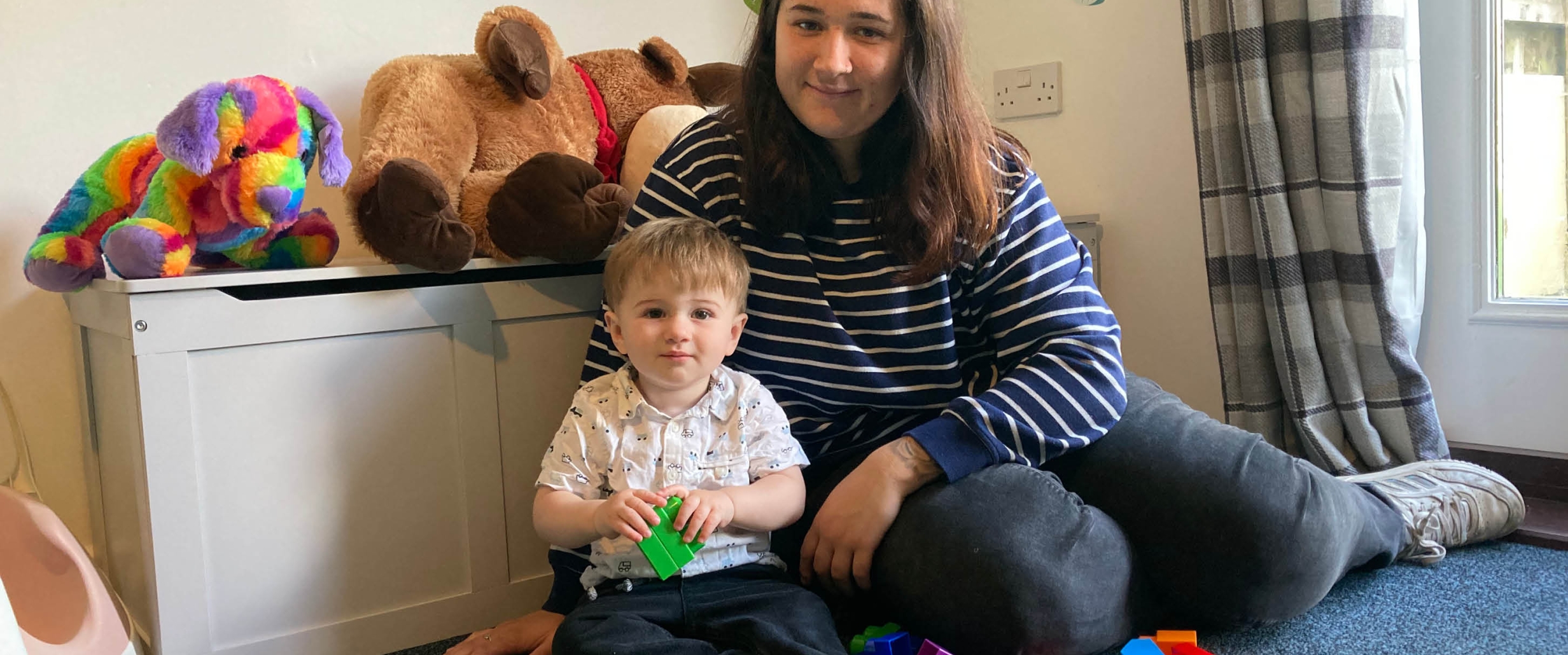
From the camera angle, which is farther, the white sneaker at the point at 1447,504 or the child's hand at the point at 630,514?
the white sneaker at the point at 1447,504

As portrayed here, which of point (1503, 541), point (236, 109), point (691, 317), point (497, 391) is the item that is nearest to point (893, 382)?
point (691, 317)

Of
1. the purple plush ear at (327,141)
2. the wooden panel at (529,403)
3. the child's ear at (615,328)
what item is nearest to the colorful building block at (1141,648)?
the child's ear at (615,328)

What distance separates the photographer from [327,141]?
106 centimetres

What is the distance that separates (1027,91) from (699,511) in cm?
121

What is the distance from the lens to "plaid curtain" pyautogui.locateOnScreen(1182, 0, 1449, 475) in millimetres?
1318

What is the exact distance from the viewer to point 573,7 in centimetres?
159

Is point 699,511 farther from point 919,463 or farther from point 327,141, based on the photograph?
point 327,141

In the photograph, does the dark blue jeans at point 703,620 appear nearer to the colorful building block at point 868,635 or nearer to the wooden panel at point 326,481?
the colorful building block at point 868,635

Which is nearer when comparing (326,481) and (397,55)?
(326,481)

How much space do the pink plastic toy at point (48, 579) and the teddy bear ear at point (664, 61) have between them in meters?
0.91

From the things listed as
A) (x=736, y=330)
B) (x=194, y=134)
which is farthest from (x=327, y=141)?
(x=736, y=330)

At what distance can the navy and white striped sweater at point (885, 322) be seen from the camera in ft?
3.36

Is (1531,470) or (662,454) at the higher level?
(662,454)

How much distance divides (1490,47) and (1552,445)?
21.0 inches
